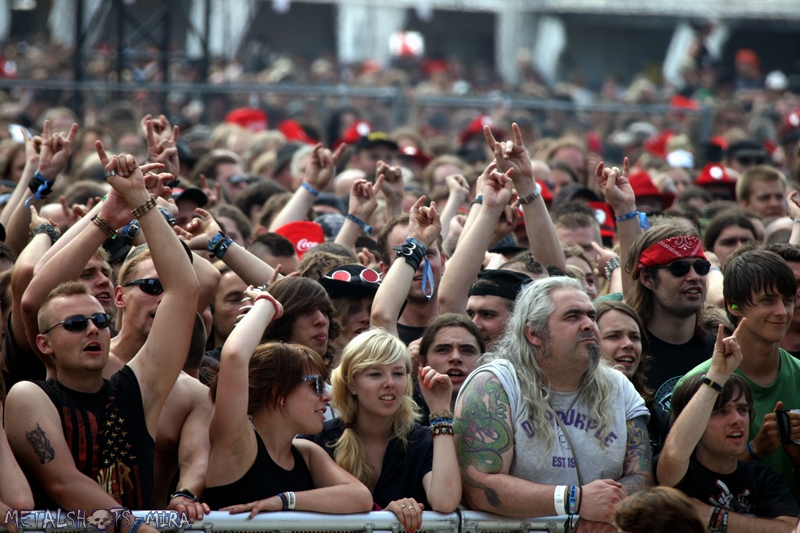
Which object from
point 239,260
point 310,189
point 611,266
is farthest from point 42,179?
point 611,266

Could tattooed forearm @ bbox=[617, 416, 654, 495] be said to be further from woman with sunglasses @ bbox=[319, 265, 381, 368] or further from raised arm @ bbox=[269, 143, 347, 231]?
raised arm @ bbox=[269, 143, 347, 231]

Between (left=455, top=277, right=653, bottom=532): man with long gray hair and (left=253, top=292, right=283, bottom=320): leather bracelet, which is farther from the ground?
(left=253, top=292, right=283, bottom=320): leather bracelet

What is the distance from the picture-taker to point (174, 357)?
392 cm

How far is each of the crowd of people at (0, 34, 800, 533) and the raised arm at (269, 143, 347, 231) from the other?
1039 mm

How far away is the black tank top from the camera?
385 centimetres

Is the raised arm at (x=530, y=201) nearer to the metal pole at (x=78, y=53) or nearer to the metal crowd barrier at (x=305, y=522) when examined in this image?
the metal crowd barrier at (x=305, y=522)

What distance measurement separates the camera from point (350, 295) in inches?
202

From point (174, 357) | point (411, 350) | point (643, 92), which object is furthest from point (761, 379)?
point (643, 92)

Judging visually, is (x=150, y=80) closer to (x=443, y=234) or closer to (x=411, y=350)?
(x=443, y=234)

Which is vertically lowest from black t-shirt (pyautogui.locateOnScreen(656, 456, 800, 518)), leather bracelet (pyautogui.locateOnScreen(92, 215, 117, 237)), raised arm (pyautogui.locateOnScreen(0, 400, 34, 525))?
black t-shirt (pyautogui.locateOnScreen(656, 456, 800, 518))

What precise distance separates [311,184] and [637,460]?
136 inches

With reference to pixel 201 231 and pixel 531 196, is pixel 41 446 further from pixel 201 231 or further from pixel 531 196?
pixel 531 196

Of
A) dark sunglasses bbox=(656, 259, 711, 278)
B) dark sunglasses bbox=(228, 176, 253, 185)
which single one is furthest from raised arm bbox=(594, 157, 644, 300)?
dark sunglasses bbox=(228, 176, 253, 185)

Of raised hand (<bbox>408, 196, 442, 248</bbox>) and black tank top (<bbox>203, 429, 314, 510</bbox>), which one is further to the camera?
raised hand (<bbox>408, 196, 442, 248</bbox>)
